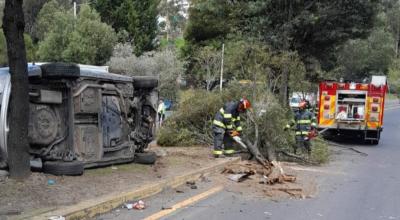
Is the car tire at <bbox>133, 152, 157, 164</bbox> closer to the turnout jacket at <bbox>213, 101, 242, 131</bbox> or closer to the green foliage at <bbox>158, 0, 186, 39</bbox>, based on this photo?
the turnout jacket at <bbox>213, 101, 242, 131</bbox>

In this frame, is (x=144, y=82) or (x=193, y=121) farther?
(x=193, y=121)

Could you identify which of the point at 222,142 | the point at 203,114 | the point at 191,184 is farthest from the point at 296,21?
the point at 191,184

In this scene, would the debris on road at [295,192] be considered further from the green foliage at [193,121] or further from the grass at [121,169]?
the green foliage at [193,121]

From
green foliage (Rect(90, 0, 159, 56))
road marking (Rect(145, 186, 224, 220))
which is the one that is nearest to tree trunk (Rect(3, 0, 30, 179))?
road marking (Rect(145, 186, 224, 220))

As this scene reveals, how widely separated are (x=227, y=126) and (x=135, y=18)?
1006 inches

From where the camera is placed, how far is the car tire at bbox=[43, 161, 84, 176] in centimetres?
794

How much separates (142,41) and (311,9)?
1790cm

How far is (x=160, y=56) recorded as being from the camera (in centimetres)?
3180

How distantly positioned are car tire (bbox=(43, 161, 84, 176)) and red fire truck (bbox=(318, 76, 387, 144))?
12.3 m

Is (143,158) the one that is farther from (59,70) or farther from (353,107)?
(353,107)

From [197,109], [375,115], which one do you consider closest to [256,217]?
[197,109]

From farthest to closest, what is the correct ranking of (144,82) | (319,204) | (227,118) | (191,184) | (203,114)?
(203,114)
(227,118)
(144,82)
(191,184)
(319,204)

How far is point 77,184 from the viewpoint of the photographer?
7625mm

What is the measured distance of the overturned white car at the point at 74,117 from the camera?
7.93 meters
